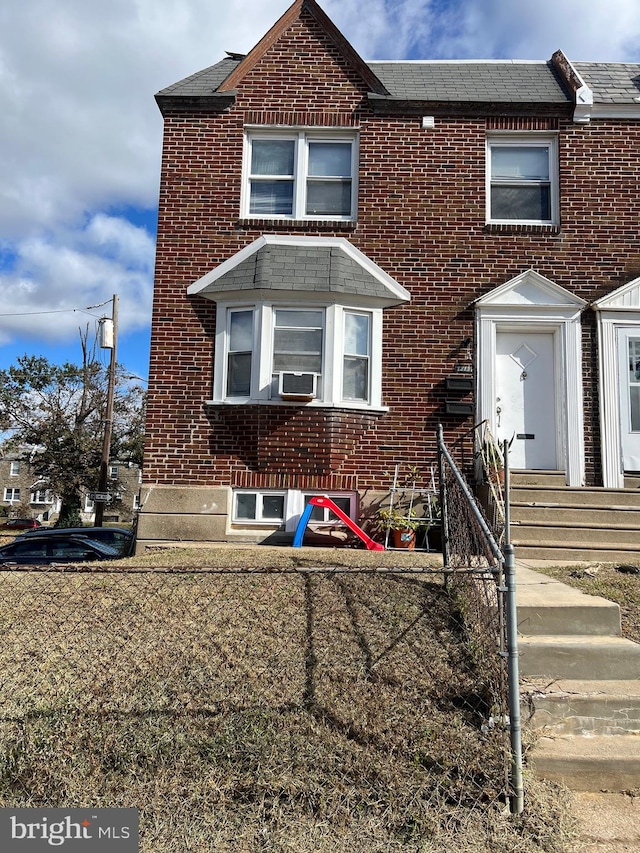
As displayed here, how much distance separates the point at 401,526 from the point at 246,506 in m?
2.30

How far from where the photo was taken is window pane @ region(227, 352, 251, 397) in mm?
9562

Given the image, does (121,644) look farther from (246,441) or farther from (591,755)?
(246,441)

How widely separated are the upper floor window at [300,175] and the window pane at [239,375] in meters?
2.27

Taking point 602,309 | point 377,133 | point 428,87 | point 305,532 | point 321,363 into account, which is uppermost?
point 428,87

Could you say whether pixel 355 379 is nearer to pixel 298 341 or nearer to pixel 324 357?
pixel 324 357

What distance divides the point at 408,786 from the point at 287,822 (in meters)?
0.69

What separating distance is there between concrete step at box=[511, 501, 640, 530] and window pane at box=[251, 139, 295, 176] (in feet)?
20.3

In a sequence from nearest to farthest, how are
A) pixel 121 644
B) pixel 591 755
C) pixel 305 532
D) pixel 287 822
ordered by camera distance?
pixel 287 822
pixel 591 755
pixel 121 644
pixel 305 532

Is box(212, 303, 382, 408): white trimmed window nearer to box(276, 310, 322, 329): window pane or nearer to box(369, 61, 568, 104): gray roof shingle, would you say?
box(276, 310, 322, 329): window pane

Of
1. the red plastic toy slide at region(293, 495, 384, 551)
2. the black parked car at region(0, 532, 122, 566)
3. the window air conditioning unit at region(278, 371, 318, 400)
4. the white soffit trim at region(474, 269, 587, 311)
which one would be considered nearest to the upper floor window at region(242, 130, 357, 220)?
the white soffit trim at region(474, 269, 587, 311)

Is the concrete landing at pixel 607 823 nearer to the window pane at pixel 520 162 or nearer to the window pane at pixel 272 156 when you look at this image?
the window pane at pixel 520 162

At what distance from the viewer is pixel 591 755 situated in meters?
3.81

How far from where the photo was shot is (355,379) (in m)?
9.62

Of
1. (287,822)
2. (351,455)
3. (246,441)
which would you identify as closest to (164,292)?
(246,441)
